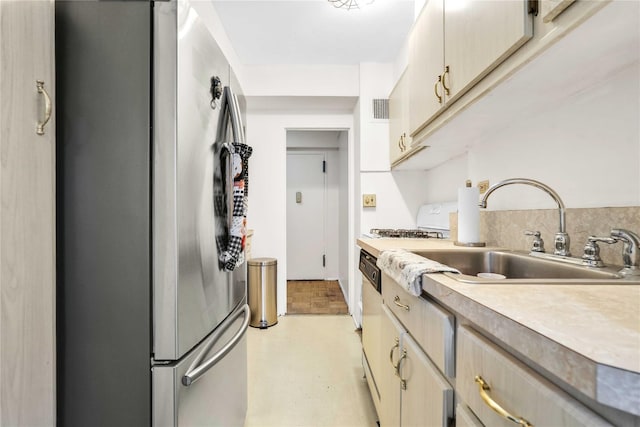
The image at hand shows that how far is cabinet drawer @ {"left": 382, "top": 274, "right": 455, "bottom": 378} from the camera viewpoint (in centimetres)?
62

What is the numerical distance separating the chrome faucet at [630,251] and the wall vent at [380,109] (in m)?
2.13

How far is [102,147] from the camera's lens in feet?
2.64

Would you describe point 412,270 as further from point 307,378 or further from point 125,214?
point 307,378

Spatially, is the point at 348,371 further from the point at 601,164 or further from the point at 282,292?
the point at 601,164

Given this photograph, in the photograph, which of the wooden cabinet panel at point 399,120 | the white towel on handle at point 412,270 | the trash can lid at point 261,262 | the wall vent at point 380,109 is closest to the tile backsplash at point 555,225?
the white towel on handle at point 412,270

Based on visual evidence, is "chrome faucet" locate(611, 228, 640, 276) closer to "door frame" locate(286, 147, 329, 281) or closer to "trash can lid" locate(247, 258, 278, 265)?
"trash can lid" locate(247, 258, 278, 265)

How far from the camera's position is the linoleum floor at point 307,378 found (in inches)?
57.9

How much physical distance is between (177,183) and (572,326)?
873 mm

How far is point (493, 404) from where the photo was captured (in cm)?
43

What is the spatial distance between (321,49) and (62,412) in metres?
2.64

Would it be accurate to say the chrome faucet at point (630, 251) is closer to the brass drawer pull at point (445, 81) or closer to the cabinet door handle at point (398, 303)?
the cabinet door handle at point (398, 303)

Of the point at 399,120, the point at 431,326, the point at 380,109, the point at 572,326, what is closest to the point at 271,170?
the point at 380,109

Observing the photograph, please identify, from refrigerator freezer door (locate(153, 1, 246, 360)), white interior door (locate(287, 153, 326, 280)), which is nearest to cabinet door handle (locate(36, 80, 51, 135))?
refrigerator freezer door (locate(153, 1, 246, 360))

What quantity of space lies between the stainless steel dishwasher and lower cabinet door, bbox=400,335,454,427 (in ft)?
1.18
